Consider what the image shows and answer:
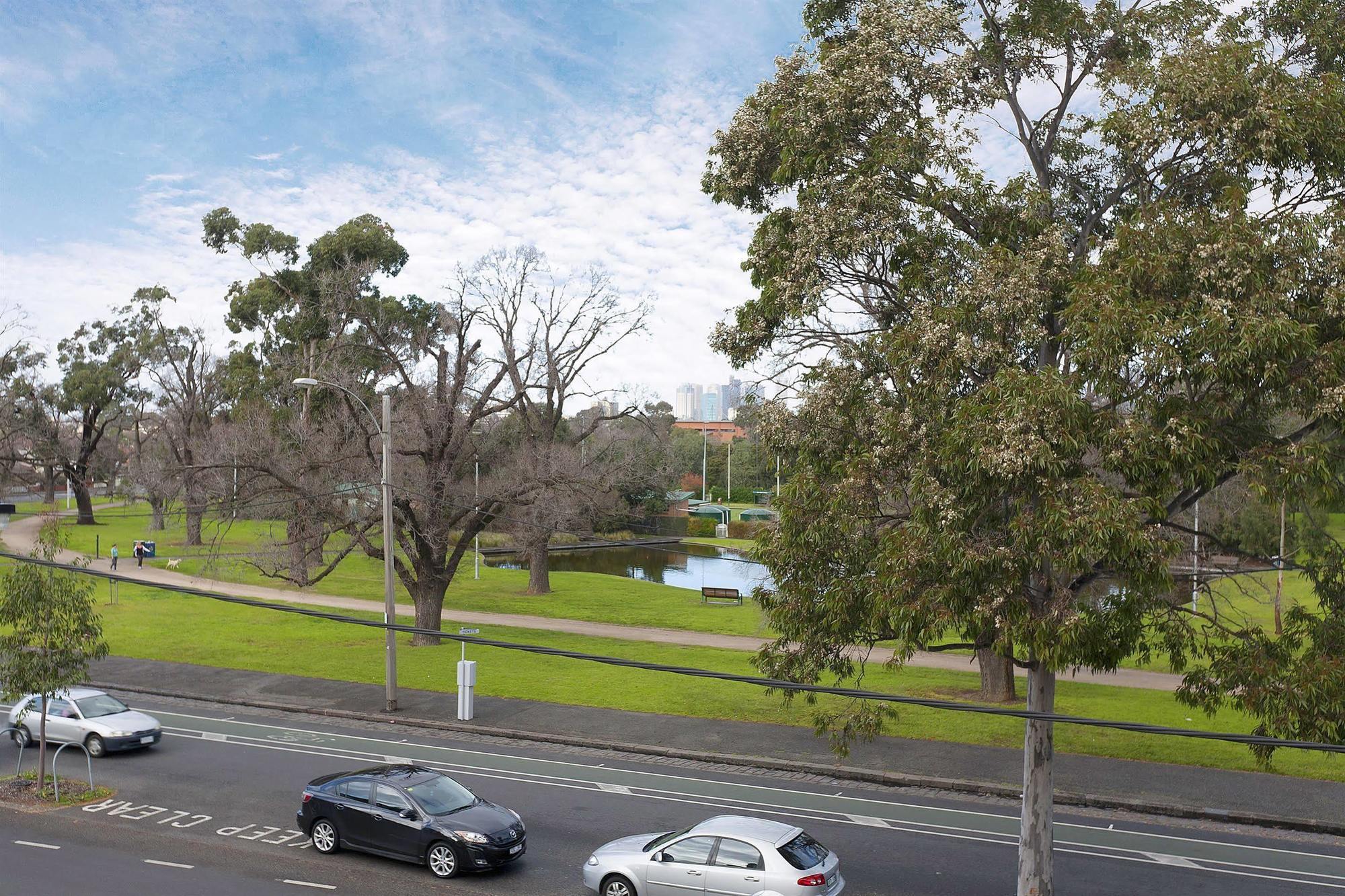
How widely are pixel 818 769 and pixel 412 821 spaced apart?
8664 mm

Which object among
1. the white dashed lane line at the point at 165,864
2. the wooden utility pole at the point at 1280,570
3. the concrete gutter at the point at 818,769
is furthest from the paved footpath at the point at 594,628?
the white dashed lane line at the point at 165,864

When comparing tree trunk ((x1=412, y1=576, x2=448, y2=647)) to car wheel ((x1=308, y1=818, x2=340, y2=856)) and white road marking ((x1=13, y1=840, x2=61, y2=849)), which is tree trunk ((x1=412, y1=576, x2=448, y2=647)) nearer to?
white road marking ((x1=13, y1=840, x2=61, y2=849))

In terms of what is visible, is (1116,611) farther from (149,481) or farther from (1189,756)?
(149,481)

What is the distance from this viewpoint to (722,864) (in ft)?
A: 41.1

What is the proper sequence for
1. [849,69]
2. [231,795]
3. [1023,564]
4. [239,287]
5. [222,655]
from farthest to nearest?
[239,287] → [222,655] → [231,795] → [849,69] → [1023,564]

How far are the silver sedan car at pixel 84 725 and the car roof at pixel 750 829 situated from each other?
13.1 meters

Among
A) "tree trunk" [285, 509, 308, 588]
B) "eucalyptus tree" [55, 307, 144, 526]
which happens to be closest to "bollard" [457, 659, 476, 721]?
"tree trunk" [285, 509, 308, 588]

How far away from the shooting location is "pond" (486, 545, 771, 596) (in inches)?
2370

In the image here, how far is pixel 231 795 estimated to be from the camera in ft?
58.7

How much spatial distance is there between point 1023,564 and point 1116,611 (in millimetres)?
1338

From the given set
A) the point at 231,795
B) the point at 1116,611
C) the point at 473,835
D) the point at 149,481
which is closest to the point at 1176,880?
the point at 1116,611

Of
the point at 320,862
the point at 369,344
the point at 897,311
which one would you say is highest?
the point at 369,344

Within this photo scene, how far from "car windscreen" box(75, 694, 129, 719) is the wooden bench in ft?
82.5

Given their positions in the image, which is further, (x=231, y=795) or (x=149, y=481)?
(x=149, y=481)
